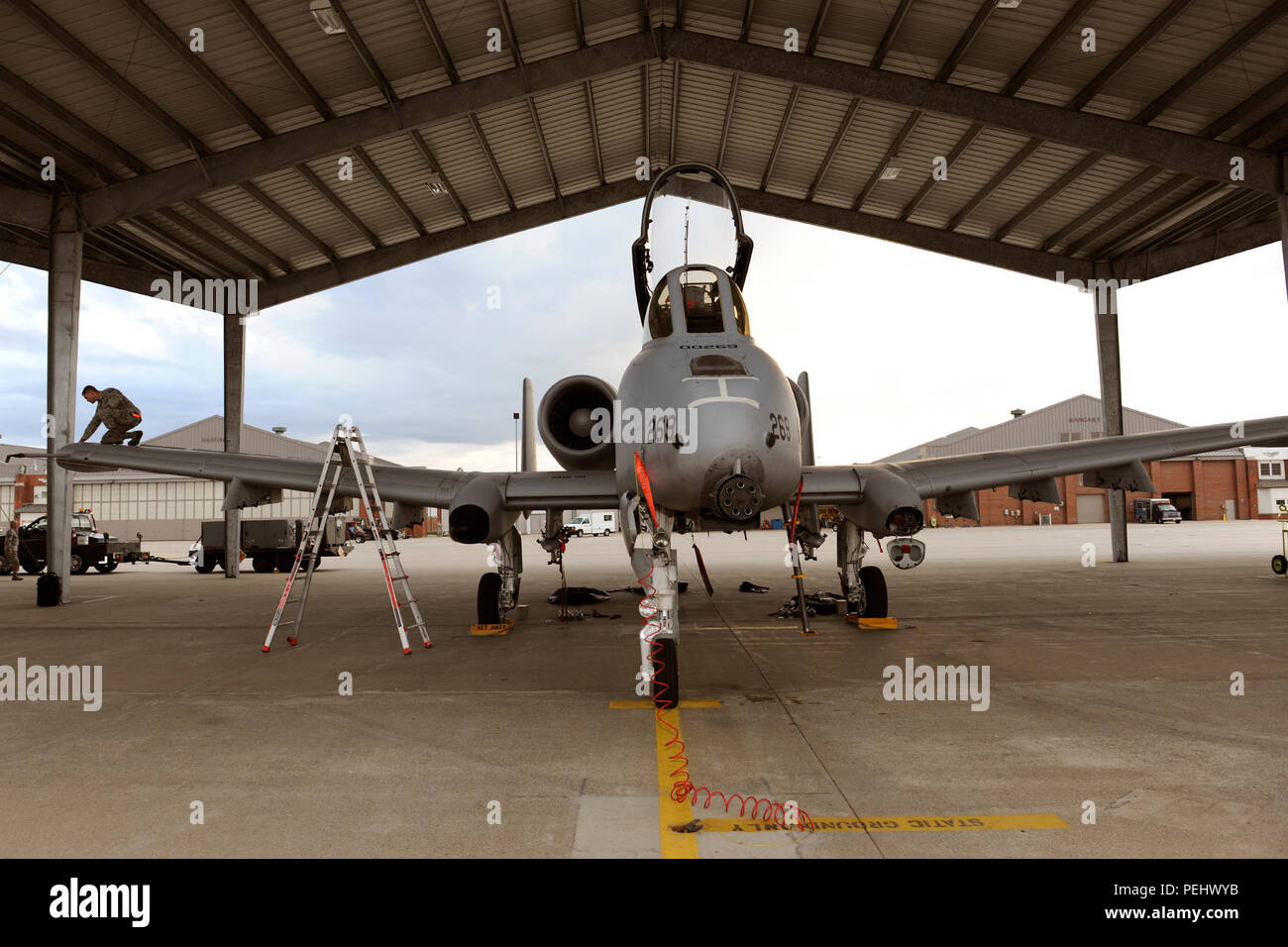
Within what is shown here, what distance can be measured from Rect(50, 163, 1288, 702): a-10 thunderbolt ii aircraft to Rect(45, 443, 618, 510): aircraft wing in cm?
2

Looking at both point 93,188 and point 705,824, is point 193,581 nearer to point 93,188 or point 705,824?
point 93,188

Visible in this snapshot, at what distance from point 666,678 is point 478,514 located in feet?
14.0

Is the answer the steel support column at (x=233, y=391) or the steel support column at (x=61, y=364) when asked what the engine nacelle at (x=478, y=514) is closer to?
the steel support column at (x=61, y=364)

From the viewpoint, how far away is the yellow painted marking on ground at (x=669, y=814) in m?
3.00

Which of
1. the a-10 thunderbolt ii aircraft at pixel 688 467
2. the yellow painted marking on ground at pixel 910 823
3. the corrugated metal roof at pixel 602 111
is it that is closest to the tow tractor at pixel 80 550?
the corrugated metal roof at pixel 602 111

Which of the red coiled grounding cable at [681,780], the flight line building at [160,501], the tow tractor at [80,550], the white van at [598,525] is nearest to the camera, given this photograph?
the red coiled grounding cable at [681,780]

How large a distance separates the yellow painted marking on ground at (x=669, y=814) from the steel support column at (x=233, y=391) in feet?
66.3

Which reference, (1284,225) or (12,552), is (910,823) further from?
(12,552)

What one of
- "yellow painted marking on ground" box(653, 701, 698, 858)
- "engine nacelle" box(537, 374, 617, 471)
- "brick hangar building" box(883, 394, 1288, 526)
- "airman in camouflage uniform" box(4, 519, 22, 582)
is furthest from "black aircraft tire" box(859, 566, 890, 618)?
"brick hangar building" box(883, 394, 1288, 526)

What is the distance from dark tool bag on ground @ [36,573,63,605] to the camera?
13531 mm

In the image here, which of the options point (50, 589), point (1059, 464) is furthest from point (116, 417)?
point (1059, 464)

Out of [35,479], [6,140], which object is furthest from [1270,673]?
[35,479]

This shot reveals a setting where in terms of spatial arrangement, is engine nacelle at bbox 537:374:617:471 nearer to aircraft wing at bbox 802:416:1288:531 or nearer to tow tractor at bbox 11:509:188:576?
aircraft wing at bbox 802:416:1288:531

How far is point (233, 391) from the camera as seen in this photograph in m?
20.8
